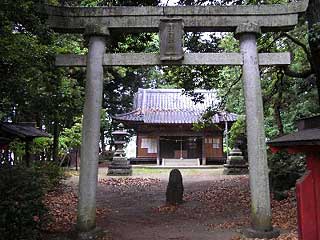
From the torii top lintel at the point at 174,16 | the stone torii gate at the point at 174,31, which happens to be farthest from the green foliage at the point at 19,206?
the torii top lintel at the point at 174,16

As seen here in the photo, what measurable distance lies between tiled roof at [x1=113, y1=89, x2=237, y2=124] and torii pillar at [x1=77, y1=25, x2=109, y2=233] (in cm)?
2124

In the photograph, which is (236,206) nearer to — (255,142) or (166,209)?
(166,209)

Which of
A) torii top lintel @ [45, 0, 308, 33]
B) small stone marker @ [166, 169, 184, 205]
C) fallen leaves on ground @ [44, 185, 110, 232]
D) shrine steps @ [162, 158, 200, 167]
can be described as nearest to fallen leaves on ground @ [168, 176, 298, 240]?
small stone marker @ [166, 169, 184, 205]

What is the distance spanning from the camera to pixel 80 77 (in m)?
20.9

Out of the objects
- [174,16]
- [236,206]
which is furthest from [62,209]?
[174,16]

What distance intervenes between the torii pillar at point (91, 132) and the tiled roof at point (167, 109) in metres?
21.2

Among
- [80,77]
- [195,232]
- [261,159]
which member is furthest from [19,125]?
[261,159]

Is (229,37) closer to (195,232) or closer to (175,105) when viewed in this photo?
(195,232)

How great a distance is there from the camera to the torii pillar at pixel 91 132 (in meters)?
8.13

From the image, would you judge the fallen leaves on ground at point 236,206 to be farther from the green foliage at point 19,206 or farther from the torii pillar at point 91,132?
the green foliage at point 19,206

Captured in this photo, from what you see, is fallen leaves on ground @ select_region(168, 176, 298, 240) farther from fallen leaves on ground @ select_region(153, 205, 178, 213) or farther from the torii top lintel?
the torii top lintel

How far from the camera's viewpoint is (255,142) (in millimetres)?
8320

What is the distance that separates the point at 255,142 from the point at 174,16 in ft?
11.2

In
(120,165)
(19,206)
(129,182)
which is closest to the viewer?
(19,206)
